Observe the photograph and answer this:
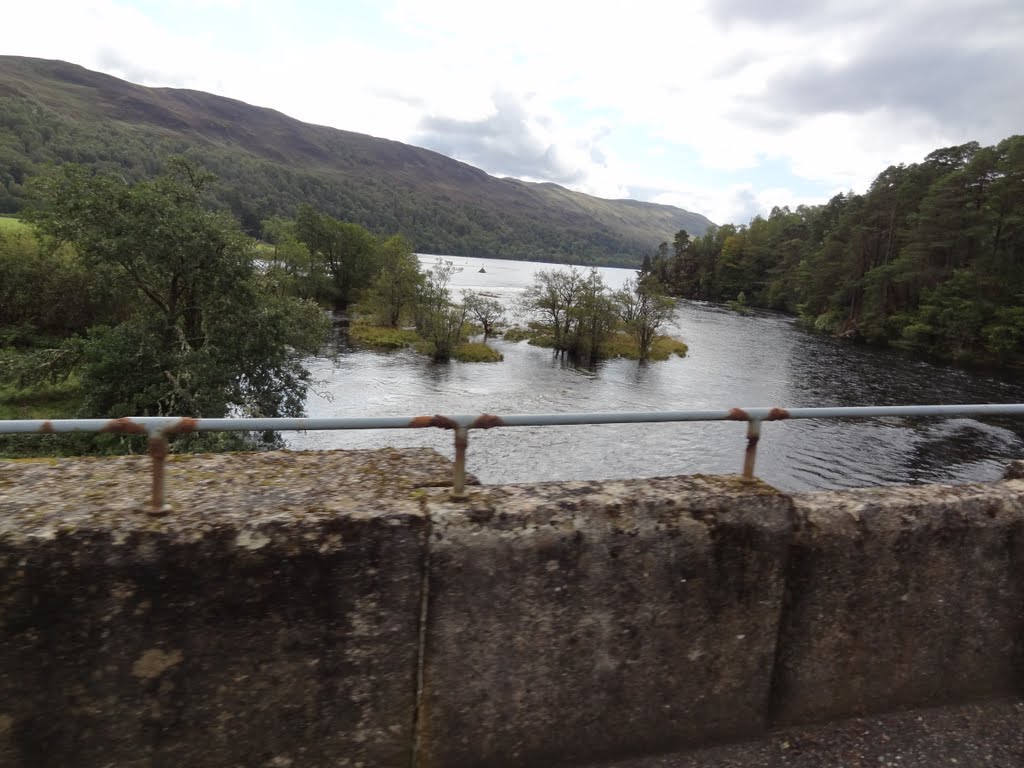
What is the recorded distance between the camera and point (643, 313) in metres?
51.4

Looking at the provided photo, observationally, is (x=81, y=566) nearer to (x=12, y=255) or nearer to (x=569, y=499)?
(x=569, y=499)

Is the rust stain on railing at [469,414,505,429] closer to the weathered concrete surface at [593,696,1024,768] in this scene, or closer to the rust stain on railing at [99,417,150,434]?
the rust stain on railing at [99,417,150,434]

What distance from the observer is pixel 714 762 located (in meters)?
2.60

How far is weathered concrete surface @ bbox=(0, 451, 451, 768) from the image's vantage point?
1974 millimetres

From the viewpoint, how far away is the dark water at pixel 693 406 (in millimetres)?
23562

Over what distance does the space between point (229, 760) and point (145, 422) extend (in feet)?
4.07

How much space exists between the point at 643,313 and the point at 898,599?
50019 millimetres

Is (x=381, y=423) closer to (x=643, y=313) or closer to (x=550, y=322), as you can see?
(x=643, y=313)

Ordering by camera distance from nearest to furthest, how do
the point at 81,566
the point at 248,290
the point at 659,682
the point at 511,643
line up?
the point at 81,566 < the point at 511,643 < the point at 659,682 < the point at 248,290

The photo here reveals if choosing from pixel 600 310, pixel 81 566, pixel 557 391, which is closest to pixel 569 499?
pixel 81 566

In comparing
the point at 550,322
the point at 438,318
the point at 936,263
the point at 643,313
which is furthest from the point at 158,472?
the point at 936,263

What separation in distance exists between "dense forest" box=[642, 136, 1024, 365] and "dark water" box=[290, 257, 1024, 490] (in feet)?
17.9

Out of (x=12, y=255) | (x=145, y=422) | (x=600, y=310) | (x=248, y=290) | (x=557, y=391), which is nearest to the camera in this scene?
(x=145, y=422)

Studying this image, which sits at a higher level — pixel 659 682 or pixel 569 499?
pixel 569 499
